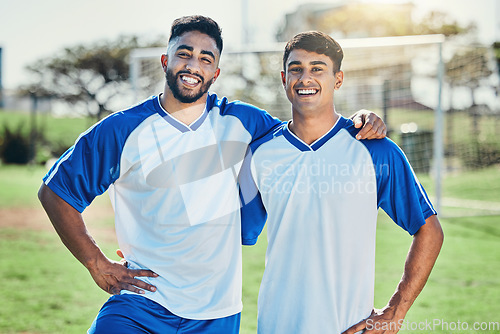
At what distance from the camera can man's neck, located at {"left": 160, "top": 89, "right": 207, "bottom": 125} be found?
2941mm

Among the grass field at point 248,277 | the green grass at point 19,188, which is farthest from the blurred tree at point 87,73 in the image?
the grass field at point 248,277

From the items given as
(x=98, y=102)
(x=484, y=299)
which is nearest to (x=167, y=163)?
(x=484, y=299)

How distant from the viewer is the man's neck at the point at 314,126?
2627 millimetres

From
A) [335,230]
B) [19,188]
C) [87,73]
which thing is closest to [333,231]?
[335,230]

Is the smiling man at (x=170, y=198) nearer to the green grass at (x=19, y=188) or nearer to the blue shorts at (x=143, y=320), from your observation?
the blue shorts at (x=143, y=320)

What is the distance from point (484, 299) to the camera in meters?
5.38

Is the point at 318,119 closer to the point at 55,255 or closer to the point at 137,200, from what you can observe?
the point at 137,200

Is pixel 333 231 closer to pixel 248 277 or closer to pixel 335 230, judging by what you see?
pixel 335 230

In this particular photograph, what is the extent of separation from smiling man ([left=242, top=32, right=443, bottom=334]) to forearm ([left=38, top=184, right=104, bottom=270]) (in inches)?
37.5

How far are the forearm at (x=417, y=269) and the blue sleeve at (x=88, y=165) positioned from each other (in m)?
1.58

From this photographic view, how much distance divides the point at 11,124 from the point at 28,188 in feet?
58.0

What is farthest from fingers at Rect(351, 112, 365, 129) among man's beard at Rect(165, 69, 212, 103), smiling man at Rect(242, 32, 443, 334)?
man's beard at Rect(165, 69, 212, 103)

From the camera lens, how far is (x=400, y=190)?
7.77ft

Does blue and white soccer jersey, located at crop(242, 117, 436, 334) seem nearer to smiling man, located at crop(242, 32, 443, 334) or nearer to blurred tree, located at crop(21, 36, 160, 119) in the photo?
smiling man, located at crop(242, 32, 443, 334)
